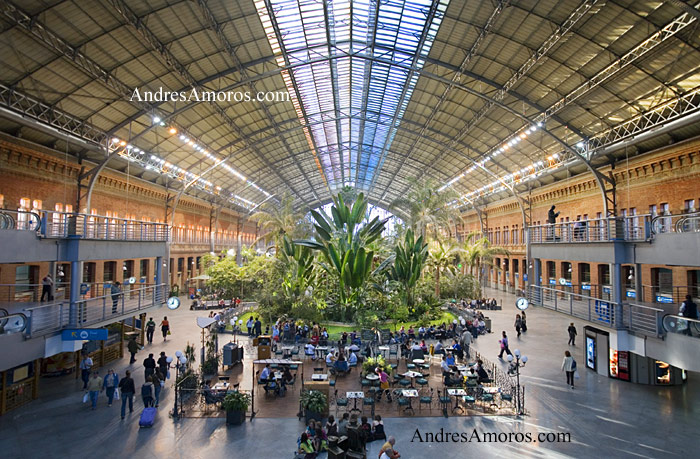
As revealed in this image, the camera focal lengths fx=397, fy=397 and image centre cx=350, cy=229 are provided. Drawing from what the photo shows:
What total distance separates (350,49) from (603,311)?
21.2 metres

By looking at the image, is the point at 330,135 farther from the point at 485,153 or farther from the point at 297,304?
the point at 297,304

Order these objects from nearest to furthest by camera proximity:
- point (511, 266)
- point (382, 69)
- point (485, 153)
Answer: point (382, 69), point (485, 153), point (511, 266)

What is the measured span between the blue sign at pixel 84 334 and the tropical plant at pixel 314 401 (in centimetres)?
616

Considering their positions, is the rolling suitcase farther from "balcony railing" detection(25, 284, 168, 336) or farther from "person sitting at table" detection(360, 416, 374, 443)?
"person sitting at table" detection(360, 416, 374, 443)

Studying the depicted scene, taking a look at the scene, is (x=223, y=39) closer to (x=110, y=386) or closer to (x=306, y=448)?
(x=110, y=386)

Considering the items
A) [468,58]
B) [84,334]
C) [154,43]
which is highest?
[468,58]

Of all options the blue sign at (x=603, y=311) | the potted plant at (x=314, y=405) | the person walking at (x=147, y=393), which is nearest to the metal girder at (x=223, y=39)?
the person walking at (x=147, y=393)

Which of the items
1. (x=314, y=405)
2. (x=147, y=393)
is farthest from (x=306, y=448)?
(x=147, y=393)

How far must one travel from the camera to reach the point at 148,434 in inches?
428

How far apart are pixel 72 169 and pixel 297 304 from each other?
15.7 meters

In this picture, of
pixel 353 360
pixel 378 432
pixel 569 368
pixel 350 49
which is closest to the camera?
pixel 378 432

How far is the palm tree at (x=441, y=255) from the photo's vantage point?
31641mm

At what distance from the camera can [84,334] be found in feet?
38.5

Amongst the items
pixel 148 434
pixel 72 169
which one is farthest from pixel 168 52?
pixel 148 434
